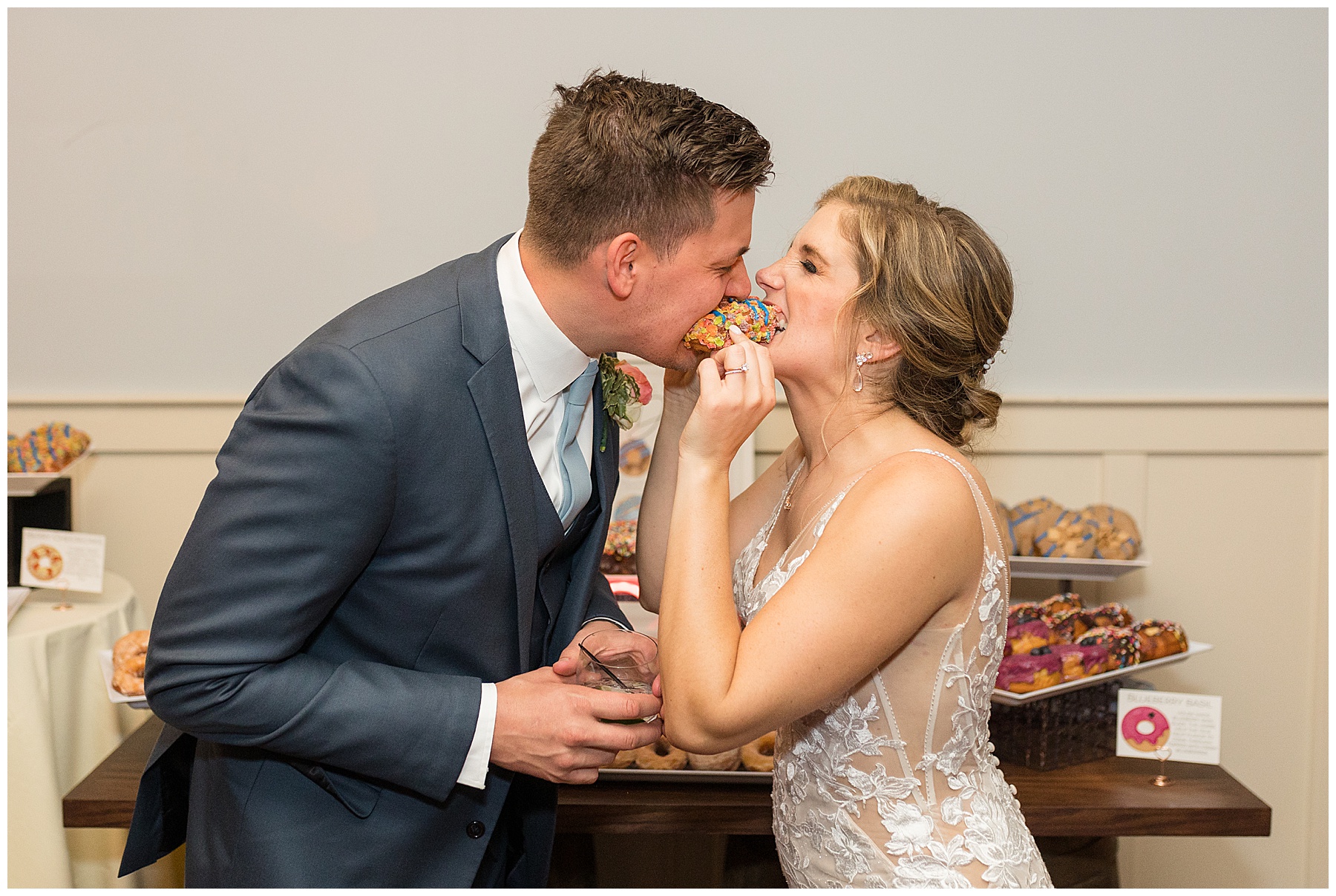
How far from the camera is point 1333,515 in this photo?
3.73 m

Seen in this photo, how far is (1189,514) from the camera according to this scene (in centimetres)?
376

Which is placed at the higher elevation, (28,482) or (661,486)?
(661,486)

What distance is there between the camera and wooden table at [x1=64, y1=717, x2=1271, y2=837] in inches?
90.9

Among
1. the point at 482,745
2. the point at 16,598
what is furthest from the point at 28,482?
the point at 482,745

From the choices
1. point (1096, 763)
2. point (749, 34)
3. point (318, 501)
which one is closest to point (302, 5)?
point (749, 34)

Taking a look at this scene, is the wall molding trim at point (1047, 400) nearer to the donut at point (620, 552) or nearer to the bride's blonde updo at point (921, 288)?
the donut at point (620, 552)

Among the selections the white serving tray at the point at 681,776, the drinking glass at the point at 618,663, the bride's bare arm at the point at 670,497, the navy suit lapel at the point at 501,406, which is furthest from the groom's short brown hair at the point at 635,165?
the white serving tray at the point at 681,776

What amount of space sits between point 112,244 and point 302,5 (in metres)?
1.06

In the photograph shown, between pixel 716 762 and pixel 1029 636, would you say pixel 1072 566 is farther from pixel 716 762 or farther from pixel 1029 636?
pixel 716 762

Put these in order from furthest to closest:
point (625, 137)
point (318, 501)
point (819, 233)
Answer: point (819, 233) → point (625, 137) → point (318, 501)

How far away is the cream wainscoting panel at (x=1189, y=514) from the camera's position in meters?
3.72

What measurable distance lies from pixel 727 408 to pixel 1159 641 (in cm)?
171

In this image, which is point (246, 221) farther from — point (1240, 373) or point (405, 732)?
point (1240, 373)

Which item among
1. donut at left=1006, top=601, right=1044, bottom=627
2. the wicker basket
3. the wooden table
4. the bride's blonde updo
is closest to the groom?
the bride's blonde updo
